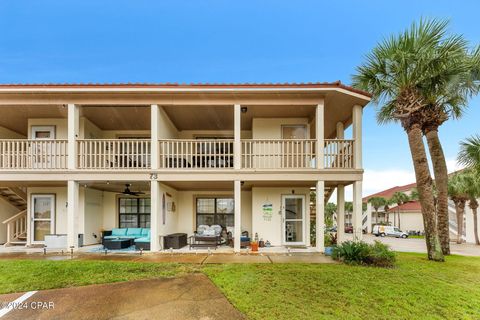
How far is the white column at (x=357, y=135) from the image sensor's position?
35.5ft

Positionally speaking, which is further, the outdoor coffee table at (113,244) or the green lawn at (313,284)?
the outdoor coffee table at (113,244)

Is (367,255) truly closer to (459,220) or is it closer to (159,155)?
(159,155)

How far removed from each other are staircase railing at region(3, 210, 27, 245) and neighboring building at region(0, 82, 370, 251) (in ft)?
0.15

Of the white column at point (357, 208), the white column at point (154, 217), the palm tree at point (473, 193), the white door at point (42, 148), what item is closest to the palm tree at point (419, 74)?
Answer: the white column at point (357, 208)

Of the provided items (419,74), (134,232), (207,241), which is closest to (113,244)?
(134,232)

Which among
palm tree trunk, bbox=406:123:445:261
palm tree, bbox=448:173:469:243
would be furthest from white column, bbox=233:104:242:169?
palm tree, bbox=448:173:469:243

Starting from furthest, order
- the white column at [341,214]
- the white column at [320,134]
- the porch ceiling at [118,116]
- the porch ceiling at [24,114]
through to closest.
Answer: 1. the white column at [341,214]
2. the porch ceiling at [118,116]
3. the porch ceiling at [24,114]
4. the white column at [320,134]

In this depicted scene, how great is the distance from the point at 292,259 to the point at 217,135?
7200 millimetres

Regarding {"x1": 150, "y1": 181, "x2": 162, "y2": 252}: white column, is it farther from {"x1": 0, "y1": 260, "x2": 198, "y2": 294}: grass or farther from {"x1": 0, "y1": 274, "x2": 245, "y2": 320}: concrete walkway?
{"x1": 0, "y1": 274, "x2": 245, "y2": 320}: concrete walkway

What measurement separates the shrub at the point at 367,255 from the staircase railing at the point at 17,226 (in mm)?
13485

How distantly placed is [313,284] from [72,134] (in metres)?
9.51

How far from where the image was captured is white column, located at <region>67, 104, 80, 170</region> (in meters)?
10.6

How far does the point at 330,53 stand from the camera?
2469cm

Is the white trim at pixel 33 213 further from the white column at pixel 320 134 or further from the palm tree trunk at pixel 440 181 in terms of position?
the palm tree trunk at pixel 440 181
